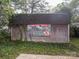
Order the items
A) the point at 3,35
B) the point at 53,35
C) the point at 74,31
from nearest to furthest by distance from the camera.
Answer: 1. the point at 3,35
2. the point at 53,35
3. the point at 74,31

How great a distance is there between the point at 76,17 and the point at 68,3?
228cm

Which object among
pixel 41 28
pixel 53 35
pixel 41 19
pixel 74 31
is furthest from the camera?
pixel 74 31

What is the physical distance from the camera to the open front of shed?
15914mm

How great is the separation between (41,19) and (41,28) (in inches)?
34.3

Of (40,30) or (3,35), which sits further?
(40,30)

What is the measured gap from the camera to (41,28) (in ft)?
52.8

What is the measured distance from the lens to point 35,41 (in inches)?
627

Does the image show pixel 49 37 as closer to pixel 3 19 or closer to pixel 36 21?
pixel 36 21

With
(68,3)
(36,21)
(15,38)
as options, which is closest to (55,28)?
(36,21)

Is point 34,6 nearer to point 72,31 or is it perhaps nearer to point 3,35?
point 72,31

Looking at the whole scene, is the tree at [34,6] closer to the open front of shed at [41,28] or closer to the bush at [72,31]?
the bush at [72,31]

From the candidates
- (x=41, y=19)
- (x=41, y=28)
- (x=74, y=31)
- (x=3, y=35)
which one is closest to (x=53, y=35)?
(x=41, y=28)

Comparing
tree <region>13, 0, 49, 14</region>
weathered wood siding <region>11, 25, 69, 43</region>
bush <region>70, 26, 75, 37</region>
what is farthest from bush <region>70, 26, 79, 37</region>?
tree <region>13, 0, 49, 14</region>

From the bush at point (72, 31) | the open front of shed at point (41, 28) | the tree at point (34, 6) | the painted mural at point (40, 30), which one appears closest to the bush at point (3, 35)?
the open front of shed at point (41, 28)
